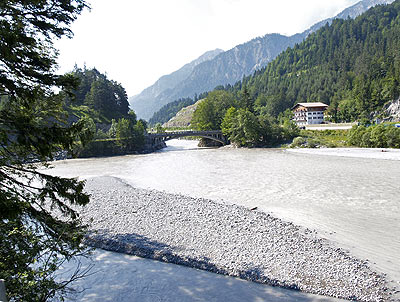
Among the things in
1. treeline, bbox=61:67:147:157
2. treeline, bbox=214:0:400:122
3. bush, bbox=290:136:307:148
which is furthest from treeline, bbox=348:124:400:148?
treeline, bbox=61:67:147:157

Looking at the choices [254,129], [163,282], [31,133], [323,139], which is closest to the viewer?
[31,133]

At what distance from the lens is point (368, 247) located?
10531 mm

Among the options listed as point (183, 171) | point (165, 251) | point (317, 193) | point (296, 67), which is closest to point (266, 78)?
point (296, 67)

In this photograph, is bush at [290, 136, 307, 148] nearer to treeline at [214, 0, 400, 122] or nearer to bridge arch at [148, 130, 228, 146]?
bridge arch at [148, 130, 228, 146]

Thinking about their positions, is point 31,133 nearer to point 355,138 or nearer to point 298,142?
point 355,138

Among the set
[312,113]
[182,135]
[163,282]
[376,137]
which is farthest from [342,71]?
[163,282]

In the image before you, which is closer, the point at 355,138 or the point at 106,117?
the point at 355,138

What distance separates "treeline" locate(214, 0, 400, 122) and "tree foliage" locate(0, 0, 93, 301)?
8665 centimetres

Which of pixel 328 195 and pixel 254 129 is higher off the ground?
pixel 254 129

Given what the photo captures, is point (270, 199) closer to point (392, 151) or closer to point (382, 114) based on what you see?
point (392, 151)

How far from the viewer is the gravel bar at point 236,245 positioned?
8234 millimetres

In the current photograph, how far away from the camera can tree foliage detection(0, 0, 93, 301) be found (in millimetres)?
4648

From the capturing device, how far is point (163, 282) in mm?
8648

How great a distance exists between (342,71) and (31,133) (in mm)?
140127
